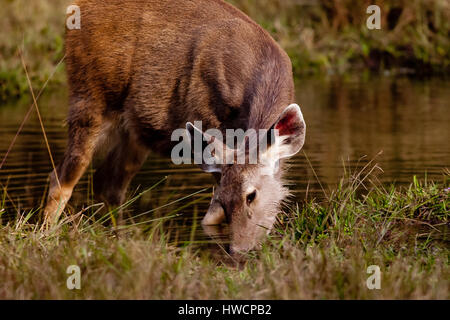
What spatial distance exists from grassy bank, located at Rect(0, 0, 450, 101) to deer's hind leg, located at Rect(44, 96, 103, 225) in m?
8.94

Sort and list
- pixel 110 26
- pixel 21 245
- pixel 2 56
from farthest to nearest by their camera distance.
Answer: pixel 2 56 < pixel 110 26 < pixel 21 245

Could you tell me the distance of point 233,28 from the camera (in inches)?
274

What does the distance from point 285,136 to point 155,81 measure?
1741 mm

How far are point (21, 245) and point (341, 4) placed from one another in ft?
47.3

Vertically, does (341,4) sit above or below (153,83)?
above

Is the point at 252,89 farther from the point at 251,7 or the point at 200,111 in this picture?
the point at 251,7

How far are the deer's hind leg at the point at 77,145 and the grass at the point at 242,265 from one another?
1281mm

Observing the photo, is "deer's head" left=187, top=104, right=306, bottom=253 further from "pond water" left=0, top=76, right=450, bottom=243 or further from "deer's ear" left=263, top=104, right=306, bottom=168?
"pond water" left=0, top=76, right=450, bottom=243

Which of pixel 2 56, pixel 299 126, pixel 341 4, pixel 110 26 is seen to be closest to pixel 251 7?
pixel 341 4

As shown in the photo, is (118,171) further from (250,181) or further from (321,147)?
(321,147)

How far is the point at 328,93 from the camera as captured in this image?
591 inches

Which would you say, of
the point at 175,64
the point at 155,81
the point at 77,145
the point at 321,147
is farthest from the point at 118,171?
the point at 321,147

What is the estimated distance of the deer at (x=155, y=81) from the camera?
21.7ft

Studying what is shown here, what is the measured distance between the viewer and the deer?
6629mm
